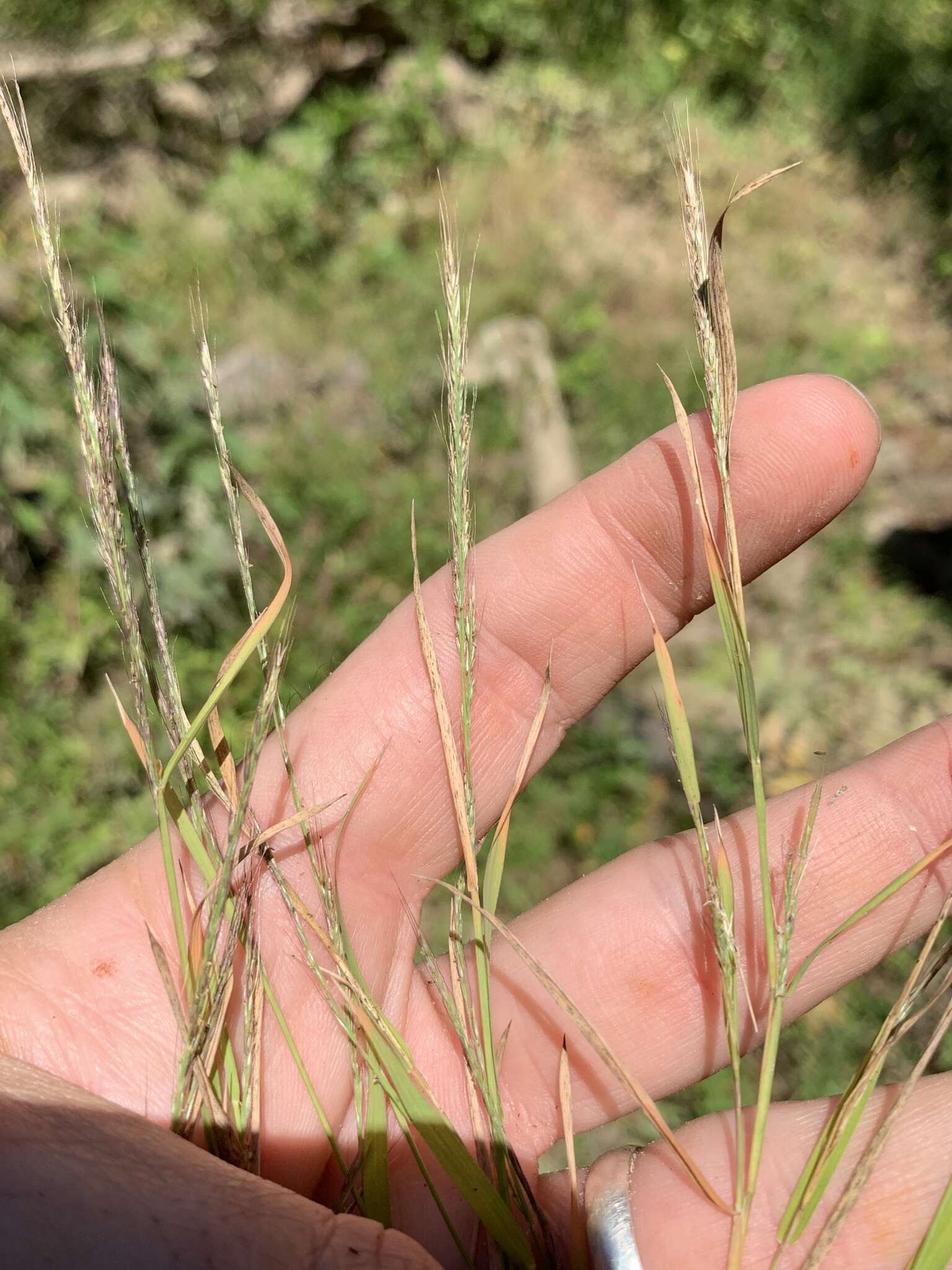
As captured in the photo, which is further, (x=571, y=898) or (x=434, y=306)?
(x=434, y=306)

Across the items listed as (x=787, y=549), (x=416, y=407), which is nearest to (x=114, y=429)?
(x=787, y=549)

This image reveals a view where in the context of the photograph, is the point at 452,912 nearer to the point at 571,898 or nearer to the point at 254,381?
the point at 571,898

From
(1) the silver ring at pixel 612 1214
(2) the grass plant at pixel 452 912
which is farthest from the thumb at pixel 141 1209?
(1) the silver ring at pixel 612 1214

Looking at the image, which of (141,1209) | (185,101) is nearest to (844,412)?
(141,1209)

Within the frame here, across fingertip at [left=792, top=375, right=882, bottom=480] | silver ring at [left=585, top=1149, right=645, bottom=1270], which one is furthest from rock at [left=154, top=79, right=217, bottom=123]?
silver ring at [left=585, top=1149, right=645, bottom=1270]

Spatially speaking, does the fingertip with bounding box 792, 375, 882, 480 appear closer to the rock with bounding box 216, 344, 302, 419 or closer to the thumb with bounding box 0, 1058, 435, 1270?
the thumb with bounding box 0, 1058, 435, 1270

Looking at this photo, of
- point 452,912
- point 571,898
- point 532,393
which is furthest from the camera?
point 532,393
